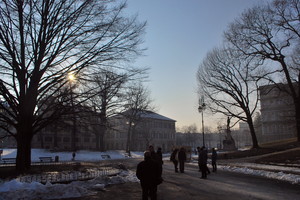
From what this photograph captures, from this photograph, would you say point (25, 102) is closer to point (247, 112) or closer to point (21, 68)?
point (21, 68)

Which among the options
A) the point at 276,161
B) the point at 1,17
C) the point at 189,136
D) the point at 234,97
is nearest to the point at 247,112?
the point at 234,97

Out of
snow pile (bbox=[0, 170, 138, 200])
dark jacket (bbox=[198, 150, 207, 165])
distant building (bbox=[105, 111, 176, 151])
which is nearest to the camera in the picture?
snow pile (bbox=[0, 170, 138, 200])

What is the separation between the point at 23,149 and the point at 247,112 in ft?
98.7

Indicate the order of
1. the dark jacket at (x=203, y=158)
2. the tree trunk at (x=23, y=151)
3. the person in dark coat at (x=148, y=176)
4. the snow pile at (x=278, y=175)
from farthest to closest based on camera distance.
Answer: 1. the dark jacket at (x=203, y=158)
2. the tree trunk at (x=23, y=151)
3. the snow pile at (x=278, y=175)
4. the person in dark coat at (x=148, y=176)

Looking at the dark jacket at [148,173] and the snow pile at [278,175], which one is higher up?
the dark jacket at [148,173]

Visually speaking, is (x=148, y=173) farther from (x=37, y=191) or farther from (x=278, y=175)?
(x=278, y=175)

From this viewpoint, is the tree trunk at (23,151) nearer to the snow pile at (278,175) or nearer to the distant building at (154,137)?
the snow pile at (278,175)

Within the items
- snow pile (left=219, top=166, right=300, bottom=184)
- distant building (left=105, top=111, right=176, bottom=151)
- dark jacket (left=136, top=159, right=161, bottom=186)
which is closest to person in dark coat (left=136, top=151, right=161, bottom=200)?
dark jacket (left=136, top=159, right=161, bottom=186)

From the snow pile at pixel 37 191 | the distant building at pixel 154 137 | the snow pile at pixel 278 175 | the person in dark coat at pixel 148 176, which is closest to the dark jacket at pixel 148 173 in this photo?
the person in dark coat at pixel 148 176

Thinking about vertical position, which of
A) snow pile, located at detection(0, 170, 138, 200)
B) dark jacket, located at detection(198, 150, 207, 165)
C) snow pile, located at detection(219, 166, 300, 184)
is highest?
dark jacket, located at detection(198, 150, 207, 165)

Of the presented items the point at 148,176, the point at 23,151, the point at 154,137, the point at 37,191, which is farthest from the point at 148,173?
the point at 154,137

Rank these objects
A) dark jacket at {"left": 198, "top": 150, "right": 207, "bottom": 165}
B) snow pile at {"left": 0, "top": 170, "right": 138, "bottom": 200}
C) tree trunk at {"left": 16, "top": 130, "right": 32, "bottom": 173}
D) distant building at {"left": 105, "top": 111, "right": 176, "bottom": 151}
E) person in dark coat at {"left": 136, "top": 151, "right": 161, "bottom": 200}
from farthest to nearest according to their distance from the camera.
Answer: distant building at {"left": 105, "top": 111, "right": 176, "bottom": 151}, dark jacket at {"left": 198, "top": 150, "right": 207, "bottom": 165}, tree trunk at {"left": 16, "top": 130, "right": 32, "bottom": 173}, snow pile at {"left": 0, "top": 170, "right": 138, "bottom": 200}, person in dark coat at {"left": 136, "top": 151, "right": 161, "bottom": 200}

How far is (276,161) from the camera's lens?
23125mm

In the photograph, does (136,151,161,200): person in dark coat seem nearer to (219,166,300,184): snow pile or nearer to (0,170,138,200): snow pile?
(0,170,138,200): snow pile
